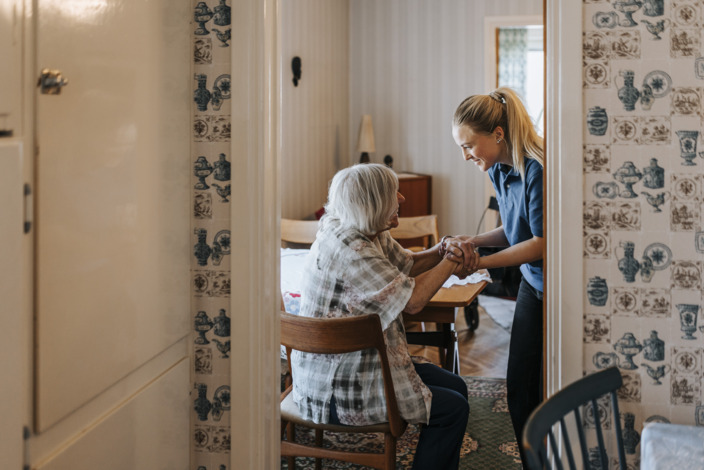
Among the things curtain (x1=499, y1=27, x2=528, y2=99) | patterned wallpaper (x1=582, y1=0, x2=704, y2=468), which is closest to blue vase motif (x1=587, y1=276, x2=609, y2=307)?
patterned wallpaper (x1=582, y1=0, x2=704, y2=468)

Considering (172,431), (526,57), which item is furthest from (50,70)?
(526,57)

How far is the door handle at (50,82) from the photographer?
115 cm

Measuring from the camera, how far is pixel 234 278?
5.91ft

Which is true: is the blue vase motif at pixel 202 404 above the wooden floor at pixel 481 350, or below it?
above

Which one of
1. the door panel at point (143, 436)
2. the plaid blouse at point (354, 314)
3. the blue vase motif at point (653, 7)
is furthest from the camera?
the plaid blouse at point (354, 314)

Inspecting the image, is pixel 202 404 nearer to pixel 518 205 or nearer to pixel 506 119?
pixel 518 205

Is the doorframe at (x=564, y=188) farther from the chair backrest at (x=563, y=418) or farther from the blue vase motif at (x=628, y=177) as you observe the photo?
the chair backrest at (x=563, y=418)

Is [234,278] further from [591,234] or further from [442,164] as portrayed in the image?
[442,164]

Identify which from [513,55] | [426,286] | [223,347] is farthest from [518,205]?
[513,55]

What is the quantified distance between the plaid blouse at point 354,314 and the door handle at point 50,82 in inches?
47.8

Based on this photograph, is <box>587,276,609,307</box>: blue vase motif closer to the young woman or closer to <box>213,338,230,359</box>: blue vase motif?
the young woman

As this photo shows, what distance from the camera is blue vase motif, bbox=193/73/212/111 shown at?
180cm

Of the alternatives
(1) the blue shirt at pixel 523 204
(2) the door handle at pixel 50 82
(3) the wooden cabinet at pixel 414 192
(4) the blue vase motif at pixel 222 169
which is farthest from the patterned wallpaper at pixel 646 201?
(3) the wooden cabinet at pixel 414 192

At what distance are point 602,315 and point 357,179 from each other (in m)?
0.97
